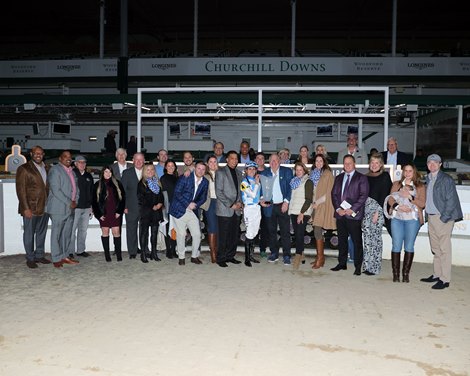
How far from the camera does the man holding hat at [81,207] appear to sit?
724cm

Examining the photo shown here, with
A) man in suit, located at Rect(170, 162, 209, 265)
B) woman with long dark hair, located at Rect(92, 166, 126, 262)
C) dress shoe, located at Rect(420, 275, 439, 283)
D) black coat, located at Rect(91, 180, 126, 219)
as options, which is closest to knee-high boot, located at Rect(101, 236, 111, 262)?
woman with long dark hair, located at Rect(92, 166, 126, 262)

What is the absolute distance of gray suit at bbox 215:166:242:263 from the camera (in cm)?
697

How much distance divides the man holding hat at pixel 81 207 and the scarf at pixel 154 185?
102 centimetres

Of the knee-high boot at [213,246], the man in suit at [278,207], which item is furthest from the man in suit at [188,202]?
the man in suit at [278,207]

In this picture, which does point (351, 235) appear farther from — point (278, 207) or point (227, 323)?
point (227, 323)

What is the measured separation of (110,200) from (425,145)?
14.7 metres

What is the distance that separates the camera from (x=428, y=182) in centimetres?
609

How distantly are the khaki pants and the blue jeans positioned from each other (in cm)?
20

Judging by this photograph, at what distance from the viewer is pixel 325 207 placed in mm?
6918

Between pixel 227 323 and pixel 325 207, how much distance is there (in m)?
2.98

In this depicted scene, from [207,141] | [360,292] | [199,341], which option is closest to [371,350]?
[199,341]

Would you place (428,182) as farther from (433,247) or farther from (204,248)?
(204,248)

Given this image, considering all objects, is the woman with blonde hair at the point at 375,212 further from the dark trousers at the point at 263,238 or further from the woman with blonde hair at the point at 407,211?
the dark trousers at the point at 263,238

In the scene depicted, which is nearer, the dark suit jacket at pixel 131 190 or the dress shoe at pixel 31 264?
the dress shoe at pixel 31 264
